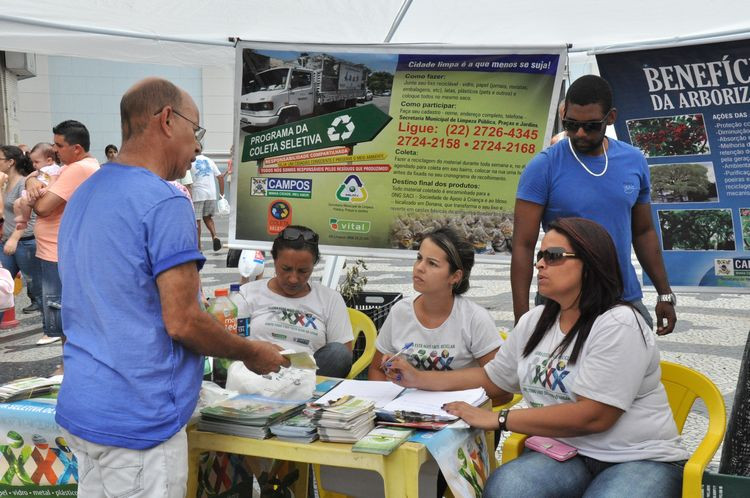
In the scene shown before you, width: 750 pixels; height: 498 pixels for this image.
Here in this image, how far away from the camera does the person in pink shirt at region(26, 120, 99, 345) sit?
5648 mm

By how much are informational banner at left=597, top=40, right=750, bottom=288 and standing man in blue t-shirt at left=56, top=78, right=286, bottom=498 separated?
309 centimetres

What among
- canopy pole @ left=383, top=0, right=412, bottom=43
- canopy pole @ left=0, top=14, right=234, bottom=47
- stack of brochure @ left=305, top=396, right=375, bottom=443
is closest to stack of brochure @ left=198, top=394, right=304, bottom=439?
stack of brochure @ left=305, top=396, right=375, bottom=443

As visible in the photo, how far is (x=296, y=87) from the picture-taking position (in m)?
4.90

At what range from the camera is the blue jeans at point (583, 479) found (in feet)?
8.05

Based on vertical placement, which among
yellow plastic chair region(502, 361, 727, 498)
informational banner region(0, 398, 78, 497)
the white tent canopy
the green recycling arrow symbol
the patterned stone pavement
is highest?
the white tent canopy

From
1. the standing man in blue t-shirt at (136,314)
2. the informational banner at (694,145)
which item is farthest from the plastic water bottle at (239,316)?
the informational banner at (694,145)

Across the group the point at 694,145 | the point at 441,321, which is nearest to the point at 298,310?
the point at 441,321

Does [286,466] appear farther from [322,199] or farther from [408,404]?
[322,199]

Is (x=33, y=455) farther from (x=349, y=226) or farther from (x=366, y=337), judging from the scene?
(x=349, y=226)

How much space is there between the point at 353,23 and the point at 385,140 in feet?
2.19

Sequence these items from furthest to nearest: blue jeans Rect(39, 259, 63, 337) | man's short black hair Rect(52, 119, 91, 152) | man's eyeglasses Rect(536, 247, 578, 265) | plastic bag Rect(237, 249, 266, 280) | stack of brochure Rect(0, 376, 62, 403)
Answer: plastic bag Rect(237, 249, 266, 280), blue jeans Rect(39, 259, 63, 337), man's short black hair Rect(52, 119, 91, 152), stack of brochure Rect(0, 376, 62, 403), man's eyeglasses Rect(536, 247, 578, 265)

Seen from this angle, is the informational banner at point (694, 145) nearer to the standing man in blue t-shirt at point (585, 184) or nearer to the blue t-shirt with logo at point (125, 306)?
the standing man in blue t-shirt at point (585, 184)

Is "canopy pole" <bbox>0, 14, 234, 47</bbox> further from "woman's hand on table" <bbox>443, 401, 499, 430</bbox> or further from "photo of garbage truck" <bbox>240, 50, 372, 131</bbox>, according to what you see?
"woman's hand on table" <bbox>443, 401, 499, 430</bbox>

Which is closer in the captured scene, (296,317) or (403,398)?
(403,398)
